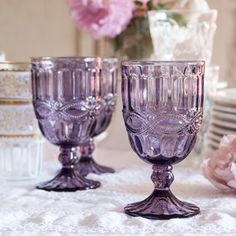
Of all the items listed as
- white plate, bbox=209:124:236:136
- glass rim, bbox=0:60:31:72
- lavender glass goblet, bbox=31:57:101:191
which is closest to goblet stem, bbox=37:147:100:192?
lavender glass goblet, bbox=31:57:101:191

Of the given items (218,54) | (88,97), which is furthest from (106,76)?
(218,54)

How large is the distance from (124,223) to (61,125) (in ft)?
0.78

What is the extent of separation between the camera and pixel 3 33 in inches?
91.4

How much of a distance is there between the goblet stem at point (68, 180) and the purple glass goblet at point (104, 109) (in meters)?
0.05

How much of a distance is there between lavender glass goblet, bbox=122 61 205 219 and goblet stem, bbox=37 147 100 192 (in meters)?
0.16

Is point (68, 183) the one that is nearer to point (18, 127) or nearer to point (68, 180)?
point (68, 180)

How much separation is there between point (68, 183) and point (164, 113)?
0.23 meters

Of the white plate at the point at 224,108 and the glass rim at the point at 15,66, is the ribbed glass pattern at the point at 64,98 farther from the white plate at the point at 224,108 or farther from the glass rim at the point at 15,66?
the white plate at the point at 224,108

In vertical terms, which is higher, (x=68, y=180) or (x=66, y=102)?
(x=66, y=102)

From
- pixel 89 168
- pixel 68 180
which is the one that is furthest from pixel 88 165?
pixel 68 180

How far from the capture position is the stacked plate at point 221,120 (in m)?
1.05

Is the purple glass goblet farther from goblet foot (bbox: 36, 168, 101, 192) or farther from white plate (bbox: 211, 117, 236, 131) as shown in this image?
white plate (bbox: 211, 117, 236, 131)

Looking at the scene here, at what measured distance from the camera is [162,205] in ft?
2.42

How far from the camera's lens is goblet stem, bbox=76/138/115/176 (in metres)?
1.02
